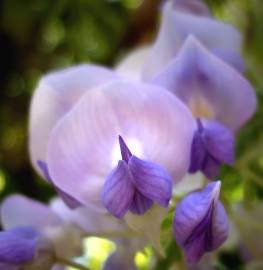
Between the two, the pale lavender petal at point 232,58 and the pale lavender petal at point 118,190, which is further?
the pale lavender petal at point 232,58

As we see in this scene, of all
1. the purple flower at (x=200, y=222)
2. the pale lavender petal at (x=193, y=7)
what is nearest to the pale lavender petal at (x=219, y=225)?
the purple flower at (x=200, y=222)

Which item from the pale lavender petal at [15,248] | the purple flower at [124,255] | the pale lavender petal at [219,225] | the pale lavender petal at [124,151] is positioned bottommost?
the purple flower at [124,255]

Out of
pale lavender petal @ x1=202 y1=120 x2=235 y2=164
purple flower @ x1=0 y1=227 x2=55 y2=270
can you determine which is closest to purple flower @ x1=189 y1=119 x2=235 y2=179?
pale lavender petal @ x1=202 y1=120 x2=235 y2=164

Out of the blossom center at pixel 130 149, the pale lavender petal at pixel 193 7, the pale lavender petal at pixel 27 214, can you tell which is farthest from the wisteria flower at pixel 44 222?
Result: the pale lavender petal at pixel 193 7

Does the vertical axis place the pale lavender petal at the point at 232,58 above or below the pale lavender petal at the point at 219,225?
above

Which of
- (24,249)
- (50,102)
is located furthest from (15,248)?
(50,102)

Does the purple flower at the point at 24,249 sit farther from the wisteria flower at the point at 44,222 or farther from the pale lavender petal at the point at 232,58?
the pale lavender petal at the point at 232,58

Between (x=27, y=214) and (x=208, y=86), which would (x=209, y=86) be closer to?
(x=208, y=86)
